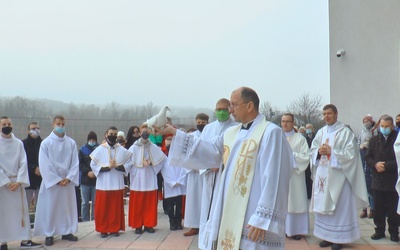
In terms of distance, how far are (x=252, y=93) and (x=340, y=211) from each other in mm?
3683

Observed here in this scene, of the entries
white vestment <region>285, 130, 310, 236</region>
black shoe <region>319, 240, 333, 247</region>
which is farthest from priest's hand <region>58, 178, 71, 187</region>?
black shoe <region>319, 240, 333, 247</region>

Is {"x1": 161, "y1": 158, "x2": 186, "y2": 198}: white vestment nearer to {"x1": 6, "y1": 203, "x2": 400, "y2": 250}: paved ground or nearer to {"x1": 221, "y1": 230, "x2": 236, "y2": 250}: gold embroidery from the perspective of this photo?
{"x1": 6, "y1": 203, "x2": 400, "y2": 250}: paved ground

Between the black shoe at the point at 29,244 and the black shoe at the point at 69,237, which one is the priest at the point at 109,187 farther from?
the black shoe at the point at 29,244

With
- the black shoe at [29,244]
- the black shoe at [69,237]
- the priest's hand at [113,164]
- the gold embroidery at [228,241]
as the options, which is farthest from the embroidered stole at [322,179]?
the black shoe at [29,244]

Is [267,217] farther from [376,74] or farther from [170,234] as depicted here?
[376,74]

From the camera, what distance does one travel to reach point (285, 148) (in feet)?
12.1

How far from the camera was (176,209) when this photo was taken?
8172 mm

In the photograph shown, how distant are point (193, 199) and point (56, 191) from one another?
2.40 m

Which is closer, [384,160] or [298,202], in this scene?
[384,160]

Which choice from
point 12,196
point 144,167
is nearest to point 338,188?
point 144,167

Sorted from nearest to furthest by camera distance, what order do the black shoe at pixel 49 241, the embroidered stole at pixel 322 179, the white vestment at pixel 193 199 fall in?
the embroidered stole at pixel 322 179 < the black shoe at pixel 49 241 < the white vestment at pixel 193 199

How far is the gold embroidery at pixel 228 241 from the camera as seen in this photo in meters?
3.69

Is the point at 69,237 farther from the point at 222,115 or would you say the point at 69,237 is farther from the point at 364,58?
the point at 364,58

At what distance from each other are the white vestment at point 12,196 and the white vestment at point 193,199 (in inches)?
105
